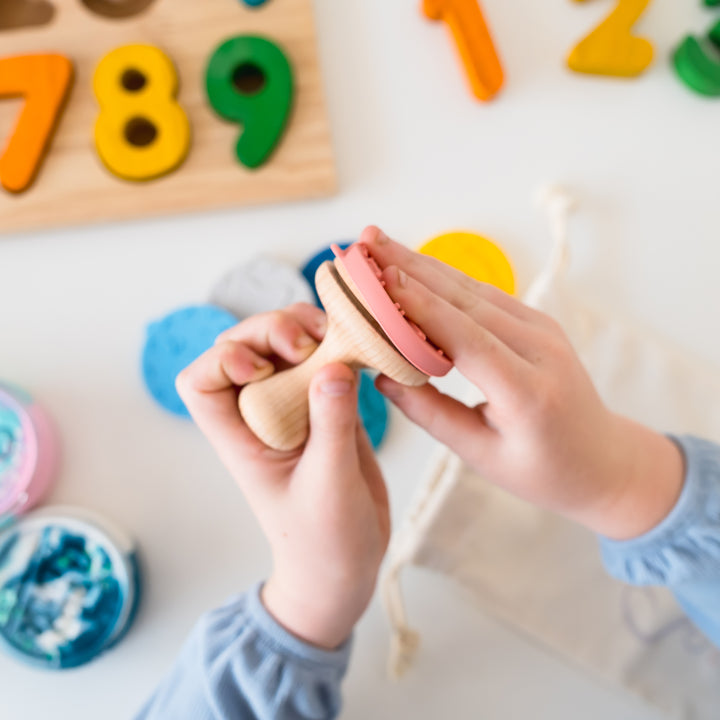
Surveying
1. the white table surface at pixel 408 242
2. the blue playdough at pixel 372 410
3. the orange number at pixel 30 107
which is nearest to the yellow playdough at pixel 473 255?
the white table surface at pixel 408 242

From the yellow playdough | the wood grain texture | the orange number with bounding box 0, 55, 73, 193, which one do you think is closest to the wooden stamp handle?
the wood grain texture

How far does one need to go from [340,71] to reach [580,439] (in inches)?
16.6

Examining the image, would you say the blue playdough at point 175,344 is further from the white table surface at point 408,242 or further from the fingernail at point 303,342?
the fingernail at point 303,342

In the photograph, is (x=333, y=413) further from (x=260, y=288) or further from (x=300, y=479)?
(x=260, y=288)

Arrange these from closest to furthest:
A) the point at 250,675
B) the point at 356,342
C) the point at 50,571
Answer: the point at 356,342 < the point at 250,675 < the point at 50,571

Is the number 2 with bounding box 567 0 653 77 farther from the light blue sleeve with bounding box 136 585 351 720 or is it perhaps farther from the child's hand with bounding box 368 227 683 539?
the light blue sleeve with bounding box 136 585 351 720

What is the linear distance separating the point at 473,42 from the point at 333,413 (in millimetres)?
434

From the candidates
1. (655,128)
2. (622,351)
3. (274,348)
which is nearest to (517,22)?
(655,128)

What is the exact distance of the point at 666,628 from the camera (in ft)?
1.87

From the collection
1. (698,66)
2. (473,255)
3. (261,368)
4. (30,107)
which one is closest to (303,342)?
(261,368)

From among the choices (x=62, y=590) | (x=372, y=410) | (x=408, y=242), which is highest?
(x=408, y=242)

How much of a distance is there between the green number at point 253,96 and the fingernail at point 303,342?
0.25 m

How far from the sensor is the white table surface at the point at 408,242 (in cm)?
56

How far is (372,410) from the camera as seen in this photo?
57 centimetres
